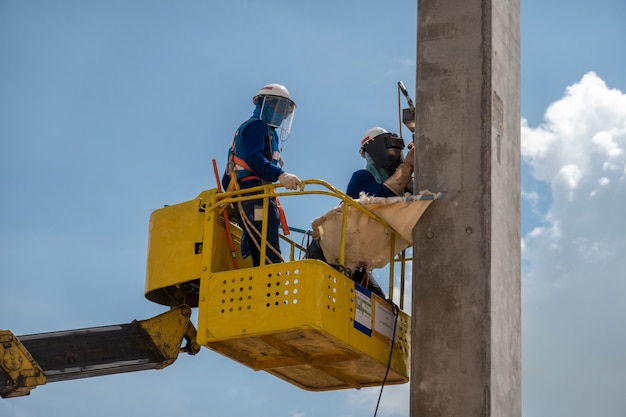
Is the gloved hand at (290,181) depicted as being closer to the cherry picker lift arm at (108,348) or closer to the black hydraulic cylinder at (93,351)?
the cherry picker lift arm at (108,348)

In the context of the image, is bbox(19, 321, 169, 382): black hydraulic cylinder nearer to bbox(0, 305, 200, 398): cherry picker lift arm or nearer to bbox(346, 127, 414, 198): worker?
bbox(0, 305, 200, 398): cherry picker lift arm

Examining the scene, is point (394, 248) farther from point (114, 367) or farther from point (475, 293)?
point (114, 367)

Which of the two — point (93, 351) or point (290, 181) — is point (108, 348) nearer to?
point (93, 351)

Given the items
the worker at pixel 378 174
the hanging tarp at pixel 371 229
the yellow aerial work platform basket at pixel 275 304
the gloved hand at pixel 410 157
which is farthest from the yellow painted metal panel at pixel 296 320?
the gloved hand at pixel 410 157

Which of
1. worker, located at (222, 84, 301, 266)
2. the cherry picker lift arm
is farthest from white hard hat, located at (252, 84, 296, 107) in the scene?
the cherry picker lift arm

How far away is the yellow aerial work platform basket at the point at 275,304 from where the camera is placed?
11.6 metres

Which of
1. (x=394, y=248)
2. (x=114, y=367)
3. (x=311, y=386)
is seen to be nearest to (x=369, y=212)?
(x=394, y=248)

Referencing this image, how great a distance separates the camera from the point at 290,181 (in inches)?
485

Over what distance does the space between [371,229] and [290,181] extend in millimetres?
1066

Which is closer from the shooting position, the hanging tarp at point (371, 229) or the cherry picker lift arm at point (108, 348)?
the hanging tarp at point (371, 229)

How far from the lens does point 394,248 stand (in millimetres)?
13008

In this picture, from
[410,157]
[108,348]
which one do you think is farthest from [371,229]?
[108,348]

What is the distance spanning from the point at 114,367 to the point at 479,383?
4.49 metres

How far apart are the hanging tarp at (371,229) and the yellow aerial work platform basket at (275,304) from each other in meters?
0.09
